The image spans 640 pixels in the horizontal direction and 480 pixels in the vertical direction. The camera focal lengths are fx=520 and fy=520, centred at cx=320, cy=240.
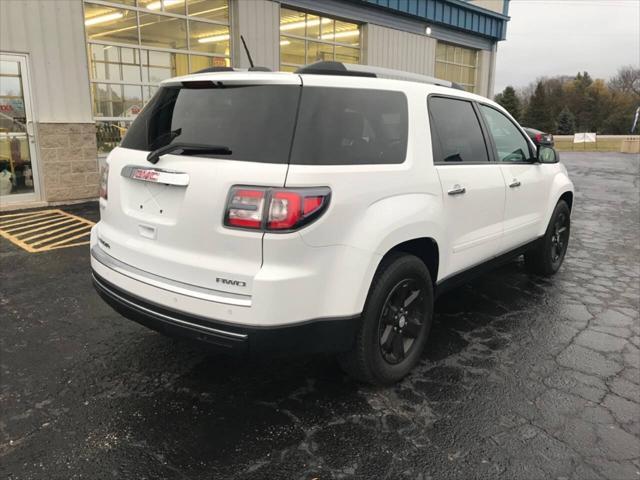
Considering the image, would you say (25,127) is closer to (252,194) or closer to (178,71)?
(178,71)

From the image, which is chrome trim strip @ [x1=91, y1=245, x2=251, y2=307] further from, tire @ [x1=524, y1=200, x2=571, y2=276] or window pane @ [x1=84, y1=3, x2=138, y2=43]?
window pane @ [x1=84, y1=3, x2=138, y2=43]

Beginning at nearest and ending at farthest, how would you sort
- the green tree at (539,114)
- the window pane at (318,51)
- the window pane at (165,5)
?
the window pane at (165,5) < the window pane at (318,51) < the green tree at (539,114)

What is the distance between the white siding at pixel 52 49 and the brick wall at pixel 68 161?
6.7 inches

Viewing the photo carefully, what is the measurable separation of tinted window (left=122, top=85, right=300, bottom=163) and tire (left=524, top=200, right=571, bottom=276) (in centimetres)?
339

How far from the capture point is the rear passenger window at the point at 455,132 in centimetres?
343

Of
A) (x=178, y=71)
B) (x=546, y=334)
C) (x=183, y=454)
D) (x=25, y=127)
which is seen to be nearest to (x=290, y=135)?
(x=183, y=454)

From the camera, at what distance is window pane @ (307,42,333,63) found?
12.9 m

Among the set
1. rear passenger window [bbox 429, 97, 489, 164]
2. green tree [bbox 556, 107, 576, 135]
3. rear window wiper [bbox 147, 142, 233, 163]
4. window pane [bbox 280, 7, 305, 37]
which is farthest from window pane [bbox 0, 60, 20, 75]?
green tree [bbox 556, 107, 576, 135]

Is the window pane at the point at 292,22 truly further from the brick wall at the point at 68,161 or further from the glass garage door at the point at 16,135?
the glass garage door at the point at 16,135

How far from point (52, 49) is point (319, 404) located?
8121mm

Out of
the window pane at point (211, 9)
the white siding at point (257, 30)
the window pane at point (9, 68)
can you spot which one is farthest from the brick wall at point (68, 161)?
the white siding at point (257, 30)

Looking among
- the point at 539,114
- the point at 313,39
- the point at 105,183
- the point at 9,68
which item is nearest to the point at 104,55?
the point at 9,68

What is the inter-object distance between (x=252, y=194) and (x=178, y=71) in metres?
9.20

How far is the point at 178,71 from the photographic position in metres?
10.7
